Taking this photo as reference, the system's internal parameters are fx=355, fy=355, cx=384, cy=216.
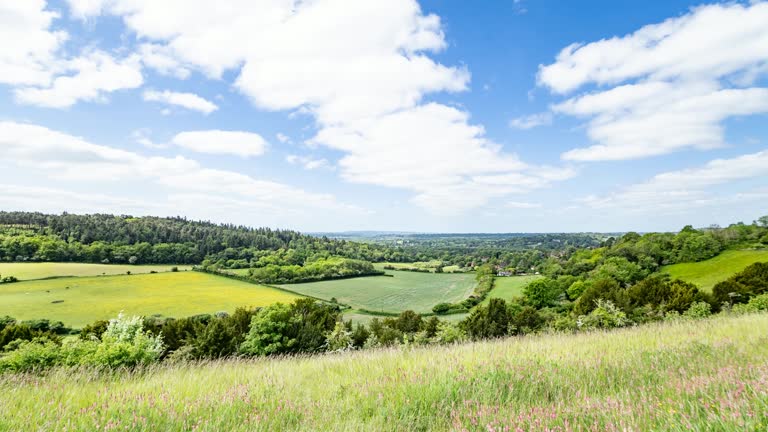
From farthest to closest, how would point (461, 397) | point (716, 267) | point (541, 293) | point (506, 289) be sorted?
point (506, 289)
point (541, 293)
point (716, 267)
point (461, 397)

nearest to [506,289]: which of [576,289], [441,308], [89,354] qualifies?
[576,289]

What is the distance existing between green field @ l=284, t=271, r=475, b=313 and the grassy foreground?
248 feet

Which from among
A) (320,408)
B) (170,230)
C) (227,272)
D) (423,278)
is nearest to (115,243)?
(170,230)

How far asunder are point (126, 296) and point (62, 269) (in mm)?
38380

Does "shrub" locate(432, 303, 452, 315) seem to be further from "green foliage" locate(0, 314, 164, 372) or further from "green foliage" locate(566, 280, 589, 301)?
"green foliage" locate(0, 314, 164, 372)

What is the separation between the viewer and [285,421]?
10.8ft

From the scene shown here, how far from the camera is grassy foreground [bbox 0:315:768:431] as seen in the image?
2.56 metres

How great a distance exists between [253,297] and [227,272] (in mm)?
35884

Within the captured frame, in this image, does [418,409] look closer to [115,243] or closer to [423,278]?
[423,278]

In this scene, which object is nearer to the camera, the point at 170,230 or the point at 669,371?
the point at 669,371

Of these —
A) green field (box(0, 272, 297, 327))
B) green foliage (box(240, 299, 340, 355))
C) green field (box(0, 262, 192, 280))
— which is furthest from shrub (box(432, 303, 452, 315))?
green field (box(0, 262, 192, 280))

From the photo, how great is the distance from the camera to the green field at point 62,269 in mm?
94062

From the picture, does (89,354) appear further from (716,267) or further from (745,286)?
(716,267)

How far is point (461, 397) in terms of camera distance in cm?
349
